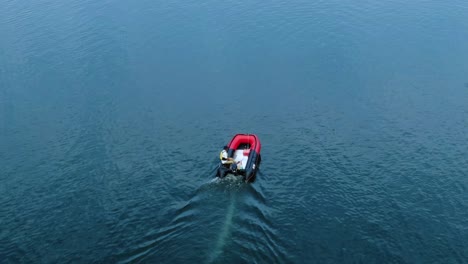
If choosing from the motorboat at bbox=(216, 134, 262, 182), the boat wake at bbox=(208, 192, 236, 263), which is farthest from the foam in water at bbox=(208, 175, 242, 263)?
the motorboat at bbox=(216, 134, 262, 182)

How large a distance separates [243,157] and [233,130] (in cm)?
975

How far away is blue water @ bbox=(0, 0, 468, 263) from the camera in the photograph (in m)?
47.0

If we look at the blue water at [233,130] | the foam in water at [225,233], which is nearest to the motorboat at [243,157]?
the blue water at [233,130]

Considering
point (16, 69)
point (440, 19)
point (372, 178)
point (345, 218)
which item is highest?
point (440, 19)

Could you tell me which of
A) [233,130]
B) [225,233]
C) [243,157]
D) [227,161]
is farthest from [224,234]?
[233,130]

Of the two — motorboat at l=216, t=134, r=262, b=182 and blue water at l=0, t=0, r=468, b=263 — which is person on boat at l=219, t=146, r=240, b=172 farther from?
blue water at l=0, t=0, r=468, b=263

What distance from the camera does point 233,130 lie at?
219 ft

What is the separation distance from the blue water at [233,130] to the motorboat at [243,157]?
158cm

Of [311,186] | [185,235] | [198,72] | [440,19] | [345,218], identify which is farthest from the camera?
[440,19]

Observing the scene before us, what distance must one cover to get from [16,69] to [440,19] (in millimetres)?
85790

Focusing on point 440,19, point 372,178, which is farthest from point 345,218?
point 440,19

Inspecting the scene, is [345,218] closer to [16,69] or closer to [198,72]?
[198,72]

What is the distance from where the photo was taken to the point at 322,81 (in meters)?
77.6

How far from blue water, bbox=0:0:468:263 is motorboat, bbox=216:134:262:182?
1.58m
